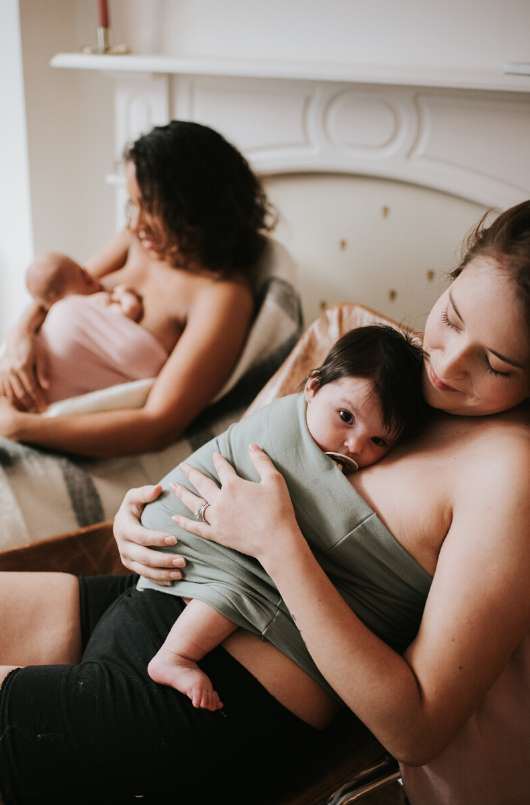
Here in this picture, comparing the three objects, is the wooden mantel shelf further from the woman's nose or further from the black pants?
the black pants

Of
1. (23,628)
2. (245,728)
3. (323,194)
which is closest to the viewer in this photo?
(245,728)

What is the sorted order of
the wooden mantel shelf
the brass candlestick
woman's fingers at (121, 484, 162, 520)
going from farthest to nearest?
the brass candlestick, the wooden mantel shelf, woman's fingers at (121, 484, 162, 520)

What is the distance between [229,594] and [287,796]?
0.33 metres

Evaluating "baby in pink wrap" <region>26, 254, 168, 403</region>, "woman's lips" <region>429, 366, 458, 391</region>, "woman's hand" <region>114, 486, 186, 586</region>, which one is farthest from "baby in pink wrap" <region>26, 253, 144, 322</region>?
"woman's lips" <region>429, 366, 458, 391</region>

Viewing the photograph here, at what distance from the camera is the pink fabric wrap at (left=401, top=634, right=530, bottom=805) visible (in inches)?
32.6

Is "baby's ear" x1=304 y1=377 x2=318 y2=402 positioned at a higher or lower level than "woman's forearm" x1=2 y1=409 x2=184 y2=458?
higher

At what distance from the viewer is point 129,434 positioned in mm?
1553

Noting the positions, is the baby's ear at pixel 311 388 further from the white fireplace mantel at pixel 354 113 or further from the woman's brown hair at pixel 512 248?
the white fireplace mantel at pixel 354 113

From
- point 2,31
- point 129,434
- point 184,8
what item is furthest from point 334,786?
point 2,31

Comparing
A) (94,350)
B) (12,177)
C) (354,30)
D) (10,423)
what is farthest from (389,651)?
(12,177)

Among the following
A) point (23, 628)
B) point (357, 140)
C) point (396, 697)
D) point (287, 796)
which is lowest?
point (287, 796)

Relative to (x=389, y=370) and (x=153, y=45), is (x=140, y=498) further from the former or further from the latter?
(x=153, y=45)

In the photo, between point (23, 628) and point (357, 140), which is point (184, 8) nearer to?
point (357, 140)

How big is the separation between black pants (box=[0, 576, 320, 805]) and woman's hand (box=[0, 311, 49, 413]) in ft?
3.10
